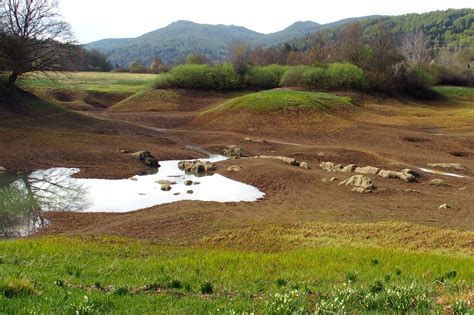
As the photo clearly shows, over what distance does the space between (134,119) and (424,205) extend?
124ft

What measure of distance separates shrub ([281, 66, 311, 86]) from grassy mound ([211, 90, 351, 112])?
35.4ft

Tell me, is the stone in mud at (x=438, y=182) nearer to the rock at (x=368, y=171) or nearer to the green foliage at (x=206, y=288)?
the rock at (x=368, y=171)

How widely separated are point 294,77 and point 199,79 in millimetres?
13512

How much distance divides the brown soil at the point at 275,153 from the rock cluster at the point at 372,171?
595 mm

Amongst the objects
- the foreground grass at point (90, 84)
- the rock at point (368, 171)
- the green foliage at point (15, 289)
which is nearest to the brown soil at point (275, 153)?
the rock at point (368, 171)

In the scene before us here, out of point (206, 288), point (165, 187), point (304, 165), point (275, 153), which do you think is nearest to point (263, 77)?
point (275, 153)

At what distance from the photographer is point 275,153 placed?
36094 millimetres

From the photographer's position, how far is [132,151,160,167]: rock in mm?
31422

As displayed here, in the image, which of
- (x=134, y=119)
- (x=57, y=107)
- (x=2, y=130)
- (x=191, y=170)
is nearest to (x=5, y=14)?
(x=57, y=107)

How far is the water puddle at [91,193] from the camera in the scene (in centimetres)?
2111

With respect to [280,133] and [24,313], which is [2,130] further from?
[24,313]

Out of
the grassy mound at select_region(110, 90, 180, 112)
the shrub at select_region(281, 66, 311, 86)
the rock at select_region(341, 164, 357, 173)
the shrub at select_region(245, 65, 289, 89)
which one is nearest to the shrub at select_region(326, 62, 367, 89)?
the shrub at select_region(281, 66, 311, 86)

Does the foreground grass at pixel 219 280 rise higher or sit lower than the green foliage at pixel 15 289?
lower

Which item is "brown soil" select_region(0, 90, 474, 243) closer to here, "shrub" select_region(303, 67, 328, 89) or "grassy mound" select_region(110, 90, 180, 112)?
"grassy mound" select_region(110, 90, 180, 112)
